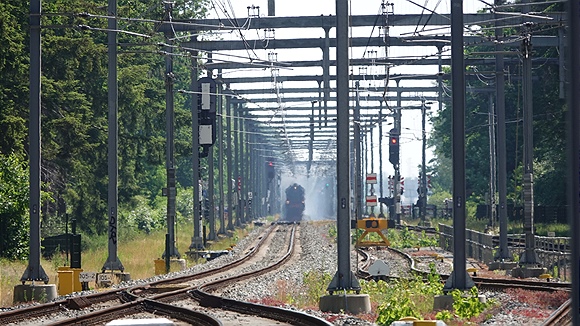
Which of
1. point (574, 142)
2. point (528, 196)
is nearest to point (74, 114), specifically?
point (528, 196)

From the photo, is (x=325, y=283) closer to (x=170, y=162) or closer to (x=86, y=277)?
(x=86, y=277)

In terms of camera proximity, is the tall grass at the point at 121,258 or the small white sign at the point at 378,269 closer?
the small white sign at the point at 378,269

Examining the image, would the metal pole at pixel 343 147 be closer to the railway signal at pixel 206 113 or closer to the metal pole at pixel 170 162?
the metal pole at pixel 170 162

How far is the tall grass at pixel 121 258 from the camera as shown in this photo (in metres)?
33.6

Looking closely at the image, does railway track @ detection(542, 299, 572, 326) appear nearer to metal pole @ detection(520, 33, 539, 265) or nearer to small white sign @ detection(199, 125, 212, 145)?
metal pole @ detection(520, 33, 539, 265)

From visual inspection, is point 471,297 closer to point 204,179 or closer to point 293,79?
point 293,79

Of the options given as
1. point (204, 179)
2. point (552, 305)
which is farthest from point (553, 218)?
point (204, 179)

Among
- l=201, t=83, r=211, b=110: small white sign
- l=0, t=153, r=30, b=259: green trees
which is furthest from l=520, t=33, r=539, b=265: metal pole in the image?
l=201, t=83, r=211, b=110: small white sign

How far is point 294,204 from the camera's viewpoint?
5512 inches

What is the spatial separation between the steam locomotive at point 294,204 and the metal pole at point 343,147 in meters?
117

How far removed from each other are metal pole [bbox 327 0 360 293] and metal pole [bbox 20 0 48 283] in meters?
8.71

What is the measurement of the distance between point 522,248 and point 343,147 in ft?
73.2

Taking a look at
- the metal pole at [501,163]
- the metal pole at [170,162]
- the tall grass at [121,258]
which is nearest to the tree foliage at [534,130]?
the metal pole at [501,163]

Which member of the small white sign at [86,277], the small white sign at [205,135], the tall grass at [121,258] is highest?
the small white sign at [205,135]
